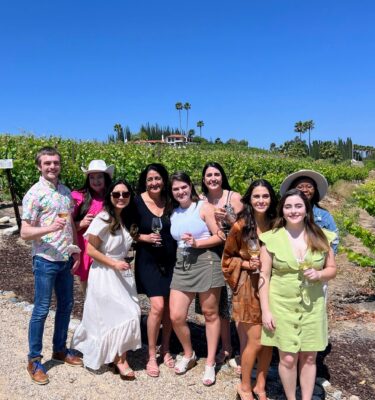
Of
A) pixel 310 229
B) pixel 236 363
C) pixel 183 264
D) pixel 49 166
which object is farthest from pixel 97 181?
pixel 236 363

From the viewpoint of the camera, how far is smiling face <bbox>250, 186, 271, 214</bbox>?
329cm

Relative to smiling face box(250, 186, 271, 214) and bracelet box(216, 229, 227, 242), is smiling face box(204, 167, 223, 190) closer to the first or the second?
bracelet box(216, 229, 227, 242)

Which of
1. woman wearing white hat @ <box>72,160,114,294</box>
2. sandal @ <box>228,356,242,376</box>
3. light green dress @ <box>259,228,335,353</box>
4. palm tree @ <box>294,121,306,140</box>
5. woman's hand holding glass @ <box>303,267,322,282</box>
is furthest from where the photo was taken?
palm tree @ <box>294,121,306,140</box>

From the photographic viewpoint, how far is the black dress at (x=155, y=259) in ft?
12.6

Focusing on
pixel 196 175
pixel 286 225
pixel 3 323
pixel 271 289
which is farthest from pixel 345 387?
pixel 196 175

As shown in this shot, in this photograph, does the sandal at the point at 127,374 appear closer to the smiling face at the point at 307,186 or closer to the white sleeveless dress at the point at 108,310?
the white sleeveless dress at the point at 108,310

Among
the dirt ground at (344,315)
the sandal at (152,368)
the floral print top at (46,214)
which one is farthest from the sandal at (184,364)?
the floral print top at (46,214)

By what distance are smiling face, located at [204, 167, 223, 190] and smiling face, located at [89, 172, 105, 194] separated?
1.03 m

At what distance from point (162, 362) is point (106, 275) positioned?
1190 mm

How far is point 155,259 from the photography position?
3.91 metres

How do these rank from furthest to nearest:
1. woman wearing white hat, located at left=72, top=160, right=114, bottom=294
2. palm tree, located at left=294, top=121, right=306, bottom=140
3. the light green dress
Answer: palm tree, located at left=294, top=121, right=306, bottom=140 < woman wearing white hat, located at left=72, top=160, right=114, bottom=294 < the light green dress

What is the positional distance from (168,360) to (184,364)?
207 millimetres

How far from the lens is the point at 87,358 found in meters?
3.78

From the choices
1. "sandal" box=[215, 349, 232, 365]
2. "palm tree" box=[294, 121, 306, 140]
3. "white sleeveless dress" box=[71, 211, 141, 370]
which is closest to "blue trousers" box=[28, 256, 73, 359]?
"white sleeveless dress" box=[71, 211, 141, 370]
